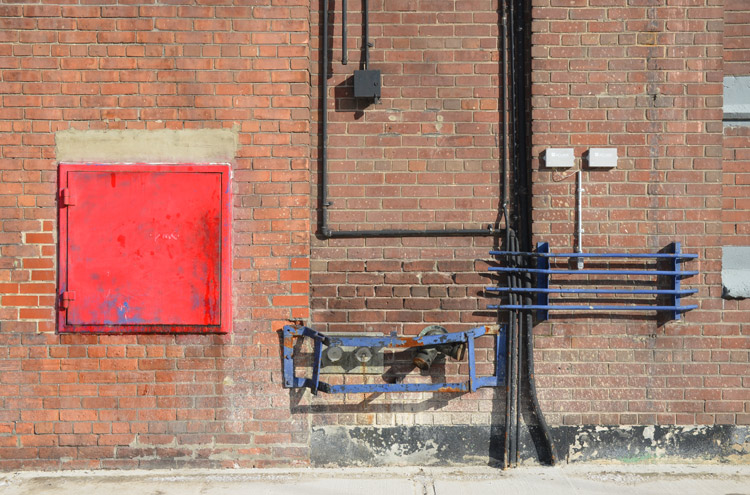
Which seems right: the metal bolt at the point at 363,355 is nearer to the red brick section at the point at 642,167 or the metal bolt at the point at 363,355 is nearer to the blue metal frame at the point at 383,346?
the blue metal frame at the point at 383,346

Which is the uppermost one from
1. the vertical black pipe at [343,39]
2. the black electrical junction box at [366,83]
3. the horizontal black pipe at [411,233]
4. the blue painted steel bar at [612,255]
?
the vertical black pipe at [343,39]

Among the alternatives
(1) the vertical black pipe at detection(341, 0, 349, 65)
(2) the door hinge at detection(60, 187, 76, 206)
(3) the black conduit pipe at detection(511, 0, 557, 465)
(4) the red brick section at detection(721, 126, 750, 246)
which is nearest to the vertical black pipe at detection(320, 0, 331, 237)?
(1) the vertical black pipe at detection(341, 0, 349, 65)

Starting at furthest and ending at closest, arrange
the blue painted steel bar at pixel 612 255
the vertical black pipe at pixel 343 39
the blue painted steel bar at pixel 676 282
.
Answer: the vertical black pipe at pixel 343 39 < the blue painted steel bar at pixel 676 282 < the blue painted steel bar at pixel 612 255

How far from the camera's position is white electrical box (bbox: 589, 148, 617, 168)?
14.5 ft

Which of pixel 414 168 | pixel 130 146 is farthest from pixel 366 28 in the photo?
pixel 130 146

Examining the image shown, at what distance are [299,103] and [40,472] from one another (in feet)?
10.1

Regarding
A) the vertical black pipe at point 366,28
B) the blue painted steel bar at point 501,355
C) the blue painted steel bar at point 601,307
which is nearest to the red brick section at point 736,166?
the blue painted steel bar at point 601,307

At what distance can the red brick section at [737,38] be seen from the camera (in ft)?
14.8

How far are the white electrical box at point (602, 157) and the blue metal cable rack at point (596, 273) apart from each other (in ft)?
2.03

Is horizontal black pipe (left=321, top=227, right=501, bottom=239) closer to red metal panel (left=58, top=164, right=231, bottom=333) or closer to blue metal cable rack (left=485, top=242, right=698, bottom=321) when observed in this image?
blue metal cable rack (left=485, top=242, right=698, bottom=321)

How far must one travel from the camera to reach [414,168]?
455cm

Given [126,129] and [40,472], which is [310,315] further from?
[40,472]

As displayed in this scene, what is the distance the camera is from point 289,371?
4.42 m

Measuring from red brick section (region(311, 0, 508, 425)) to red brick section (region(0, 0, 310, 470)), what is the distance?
269 mm
